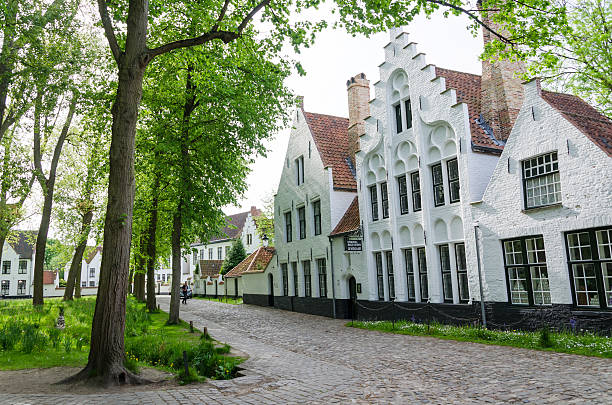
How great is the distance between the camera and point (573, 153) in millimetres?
12828

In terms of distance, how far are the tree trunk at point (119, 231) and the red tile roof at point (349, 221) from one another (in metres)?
13.9

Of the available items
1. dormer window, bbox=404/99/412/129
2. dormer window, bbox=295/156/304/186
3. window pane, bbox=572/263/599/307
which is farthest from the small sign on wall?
window pane, bbox=572/263/599/307

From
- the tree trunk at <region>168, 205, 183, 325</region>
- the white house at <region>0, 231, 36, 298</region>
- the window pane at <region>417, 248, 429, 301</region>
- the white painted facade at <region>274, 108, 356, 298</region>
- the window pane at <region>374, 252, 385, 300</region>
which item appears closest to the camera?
the window pane at <region>417, 248, 429, 301</region>

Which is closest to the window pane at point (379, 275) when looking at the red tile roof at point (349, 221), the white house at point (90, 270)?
the red tile roof at point (349, 221)

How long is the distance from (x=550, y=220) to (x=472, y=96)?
23.0 ft

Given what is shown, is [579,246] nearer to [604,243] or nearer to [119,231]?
[604,243]

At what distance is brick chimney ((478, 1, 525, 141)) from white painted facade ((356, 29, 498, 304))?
1.64m

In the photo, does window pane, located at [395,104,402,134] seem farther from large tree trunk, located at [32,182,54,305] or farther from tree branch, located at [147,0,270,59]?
large tree trunk, located at [32,182,54,305]

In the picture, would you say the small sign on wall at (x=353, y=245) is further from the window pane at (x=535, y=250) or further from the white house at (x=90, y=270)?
the white house at (x=90, y=270)

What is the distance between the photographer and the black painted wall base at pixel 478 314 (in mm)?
12234

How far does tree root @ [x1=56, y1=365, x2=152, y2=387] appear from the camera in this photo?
8578 mm

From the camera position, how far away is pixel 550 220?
43.7ft

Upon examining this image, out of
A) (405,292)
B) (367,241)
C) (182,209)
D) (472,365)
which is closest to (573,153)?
(472,365)

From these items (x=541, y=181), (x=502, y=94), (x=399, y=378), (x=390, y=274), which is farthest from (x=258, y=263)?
(x=399, y=378)
